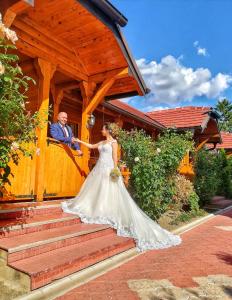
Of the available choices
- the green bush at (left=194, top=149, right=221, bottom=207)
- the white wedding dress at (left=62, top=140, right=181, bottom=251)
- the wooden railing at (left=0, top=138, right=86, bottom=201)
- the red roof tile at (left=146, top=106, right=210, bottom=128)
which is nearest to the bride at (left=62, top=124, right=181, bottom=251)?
the white wedding dress at (left=62, top=140, right=181, bottom=251)

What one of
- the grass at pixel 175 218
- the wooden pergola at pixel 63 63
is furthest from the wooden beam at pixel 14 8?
the grass at pixel 175 218

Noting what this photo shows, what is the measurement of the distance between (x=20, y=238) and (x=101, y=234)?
1754 mm

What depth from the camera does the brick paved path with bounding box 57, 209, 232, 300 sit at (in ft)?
13.1

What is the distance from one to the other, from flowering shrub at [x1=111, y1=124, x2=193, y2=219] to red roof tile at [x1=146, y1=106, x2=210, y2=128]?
24.0 feet

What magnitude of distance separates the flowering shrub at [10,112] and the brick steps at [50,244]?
1074mm

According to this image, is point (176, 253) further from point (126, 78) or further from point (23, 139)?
point (126, 78)

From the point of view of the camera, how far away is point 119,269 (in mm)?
4992

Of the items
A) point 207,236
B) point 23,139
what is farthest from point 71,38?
point 207,236

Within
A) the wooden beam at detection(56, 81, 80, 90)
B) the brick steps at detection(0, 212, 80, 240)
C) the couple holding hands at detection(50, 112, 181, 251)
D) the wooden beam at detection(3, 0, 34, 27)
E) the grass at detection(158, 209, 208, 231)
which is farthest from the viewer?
the grass at detection(158, 209, 208, 231)

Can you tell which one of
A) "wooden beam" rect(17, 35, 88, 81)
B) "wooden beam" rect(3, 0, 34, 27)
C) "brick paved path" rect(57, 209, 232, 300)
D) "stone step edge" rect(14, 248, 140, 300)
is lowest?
"brick paved path" rect(57, 209, 232, 300)

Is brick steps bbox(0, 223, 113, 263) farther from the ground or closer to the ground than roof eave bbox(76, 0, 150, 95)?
closer to the ground

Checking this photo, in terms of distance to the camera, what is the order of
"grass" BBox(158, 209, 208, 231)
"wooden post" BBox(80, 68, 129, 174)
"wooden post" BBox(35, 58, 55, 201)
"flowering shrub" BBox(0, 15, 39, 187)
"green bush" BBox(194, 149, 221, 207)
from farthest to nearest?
"green bush" BBox(194, 149, 221, 207) → "grass" BBox(158, 209, 208, 231) → "wooden post" BBox(80, 68, 129, 174) → "wooden post" BBox(35, 58, 55, 201) → "flowering shrub" BBox(0, 15, 39, 187)

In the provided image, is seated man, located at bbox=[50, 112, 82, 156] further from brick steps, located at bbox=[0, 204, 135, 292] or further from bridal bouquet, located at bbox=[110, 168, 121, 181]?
brick steps, located at bbox=[0, 204, 135, 292]

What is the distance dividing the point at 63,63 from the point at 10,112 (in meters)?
3.83
